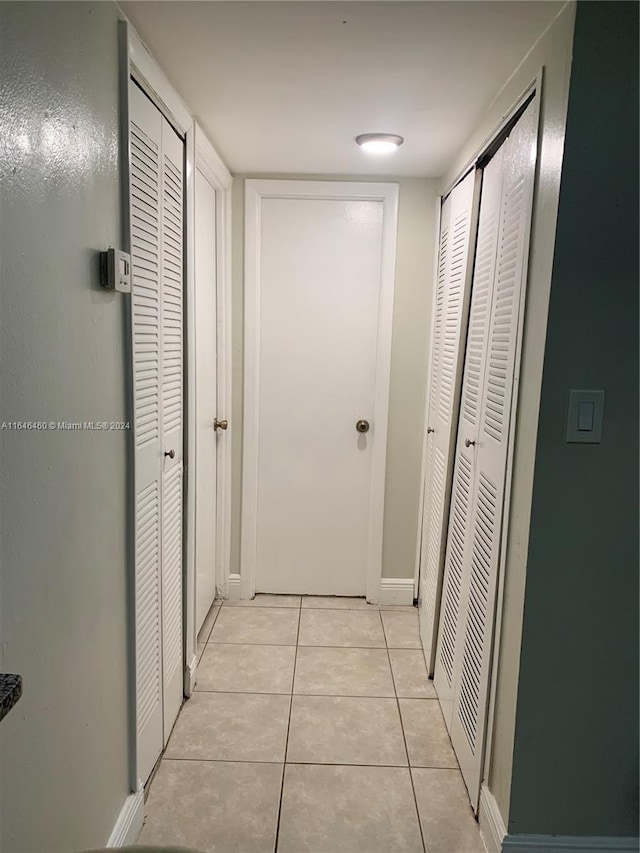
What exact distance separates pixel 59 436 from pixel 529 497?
105cm

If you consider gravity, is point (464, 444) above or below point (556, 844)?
above

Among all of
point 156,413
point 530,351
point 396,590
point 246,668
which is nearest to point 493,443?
point 530,351

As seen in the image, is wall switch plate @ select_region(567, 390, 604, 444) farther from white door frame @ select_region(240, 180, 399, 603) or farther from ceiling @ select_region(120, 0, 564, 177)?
white door frame @ select_region(240, 180, 399, 603)

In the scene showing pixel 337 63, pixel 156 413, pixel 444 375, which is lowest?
pixel 156 413

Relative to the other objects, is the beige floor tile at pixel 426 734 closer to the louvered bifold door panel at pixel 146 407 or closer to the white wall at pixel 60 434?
the louvered bifold door panel at pixel 146 407

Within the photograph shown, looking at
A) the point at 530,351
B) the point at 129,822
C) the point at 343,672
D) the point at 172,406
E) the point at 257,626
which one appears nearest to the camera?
the point at 530,351

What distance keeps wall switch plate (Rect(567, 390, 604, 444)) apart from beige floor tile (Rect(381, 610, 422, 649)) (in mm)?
1610

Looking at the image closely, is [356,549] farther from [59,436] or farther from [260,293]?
[59,436]

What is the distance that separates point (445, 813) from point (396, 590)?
136 cm

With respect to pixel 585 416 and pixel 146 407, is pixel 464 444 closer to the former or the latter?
pixel 585 416

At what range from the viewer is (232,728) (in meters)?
2.04

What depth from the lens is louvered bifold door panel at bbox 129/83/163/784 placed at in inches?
60.1

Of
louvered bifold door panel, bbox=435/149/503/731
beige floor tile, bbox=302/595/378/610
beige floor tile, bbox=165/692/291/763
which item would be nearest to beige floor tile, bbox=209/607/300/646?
beige floor tile, bbox=302/595/378/610

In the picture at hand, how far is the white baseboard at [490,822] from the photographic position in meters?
1.51
